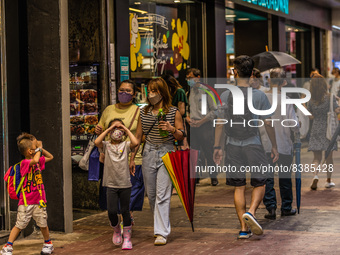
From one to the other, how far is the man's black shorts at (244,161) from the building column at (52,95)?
2.01 m

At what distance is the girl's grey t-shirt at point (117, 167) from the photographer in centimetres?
721

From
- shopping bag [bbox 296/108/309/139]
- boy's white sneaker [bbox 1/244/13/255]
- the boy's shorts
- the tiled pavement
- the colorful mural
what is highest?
the colorful mural

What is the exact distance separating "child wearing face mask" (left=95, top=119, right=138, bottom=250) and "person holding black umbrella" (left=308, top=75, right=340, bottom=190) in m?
5.00

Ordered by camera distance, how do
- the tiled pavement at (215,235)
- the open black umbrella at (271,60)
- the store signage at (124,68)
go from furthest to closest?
the open black umbrella at (271,60), the store signage at (124,68), the tiled pavement at (215,235)

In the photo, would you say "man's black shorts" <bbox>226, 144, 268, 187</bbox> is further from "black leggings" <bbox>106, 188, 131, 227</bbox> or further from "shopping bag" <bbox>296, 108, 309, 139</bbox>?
"shopping bag" <bbox>296, 108, 309, 139</bbox>

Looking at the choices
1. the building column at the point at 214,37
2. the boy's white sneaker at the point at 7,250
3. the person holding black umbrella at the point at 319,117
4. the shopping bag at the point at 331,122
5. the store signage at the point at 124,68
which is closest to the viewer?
the boy's white sneaker at the point at 7,250

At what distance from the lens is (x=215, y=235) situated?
7770 mm

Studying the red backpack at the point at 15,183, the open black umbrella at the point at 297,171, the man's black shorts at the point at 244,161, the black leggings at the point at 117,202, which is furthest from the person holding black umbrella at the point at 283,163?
the red backpack at the point at 15,183

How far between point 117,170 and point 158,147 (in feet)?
1.80

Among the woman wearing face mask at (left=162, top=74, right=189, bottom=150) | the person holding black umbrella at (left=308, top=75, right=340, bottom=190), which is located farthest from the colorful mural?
the person holding black umbrella at (left=308, top=75, right=340, bottom=190)

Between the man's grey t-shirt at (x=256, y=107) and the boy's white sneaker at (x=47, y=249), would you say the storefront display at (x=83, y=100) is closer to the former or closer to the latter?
the man's grey t-shirt at (x=256, y=107)

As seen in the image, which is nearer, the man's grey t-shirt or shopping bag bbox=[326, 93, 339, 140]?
the man's grey t-shirt

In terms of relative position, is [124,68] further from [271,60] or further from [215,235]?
[215,235]

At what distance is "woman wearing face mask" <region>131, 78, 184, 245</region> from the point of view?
7.36 meters
